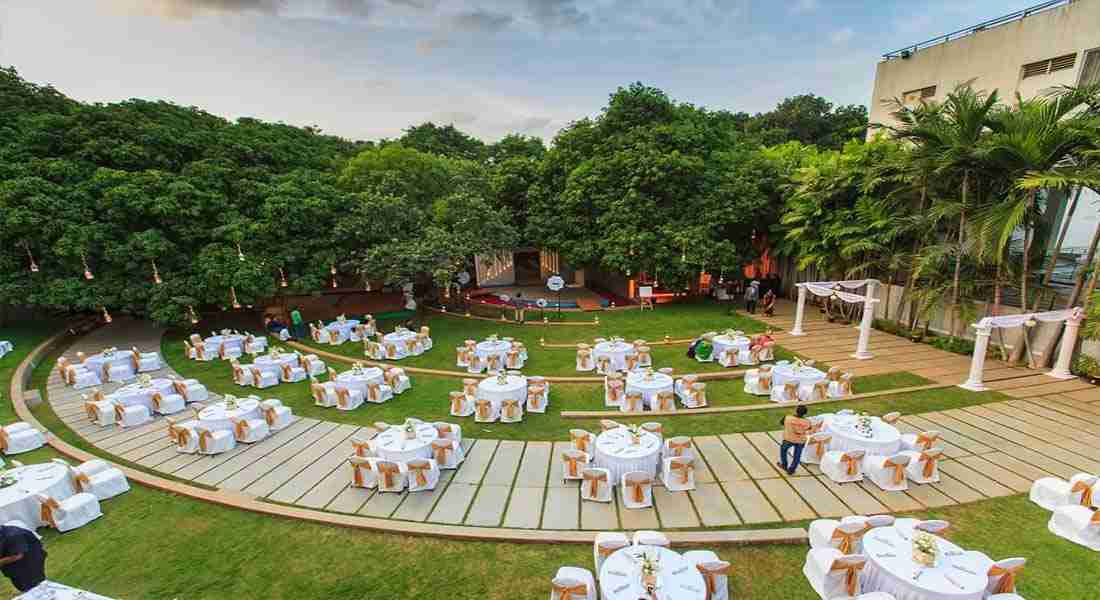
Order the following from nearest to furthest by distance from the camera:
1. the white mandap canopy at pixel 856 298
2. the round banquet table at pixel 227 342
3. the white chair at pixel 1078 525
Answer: the white chair at pixel 1078 525, the white mandap canopy at pixel 856 298, the round banquet table at pixel 227 342

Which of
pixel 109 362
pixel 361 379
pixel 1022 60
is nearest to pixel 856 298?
pixel 1022 60

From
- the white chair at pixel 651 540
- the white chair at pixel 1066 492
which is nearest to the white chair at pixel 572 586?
the white chair at pixel 651 540

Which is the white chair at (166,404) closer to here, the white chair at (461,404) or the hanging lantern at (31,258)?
the white chair at (461,404)

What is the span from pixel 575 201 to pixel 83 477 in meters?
20.9

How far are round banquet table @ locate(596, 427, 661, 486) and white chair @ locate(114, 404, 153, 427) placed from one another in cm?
1234

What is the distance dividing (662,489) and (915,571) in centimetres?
379

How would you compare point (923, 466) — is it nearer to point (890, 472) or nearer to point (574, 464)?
point (890, 472)

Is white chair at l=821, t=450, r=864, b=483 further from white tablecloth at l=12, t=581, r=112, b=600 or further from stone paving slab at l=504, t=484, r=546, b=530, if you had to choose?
white tablecloth at l=12, t=581, r=112, b=600

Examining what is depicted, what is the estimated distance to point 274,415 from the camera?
1126cm

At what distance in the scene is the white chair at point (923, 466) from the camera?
810 cm

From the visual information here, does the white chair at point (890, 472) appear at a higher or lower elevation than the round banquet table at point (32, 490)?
higher

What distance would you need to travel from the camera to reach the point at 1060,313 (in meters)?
12.8

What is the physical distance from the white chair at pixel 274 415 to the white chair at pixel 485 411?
198 inches

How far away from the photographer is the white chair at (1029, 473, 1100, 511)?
23.1 feet
